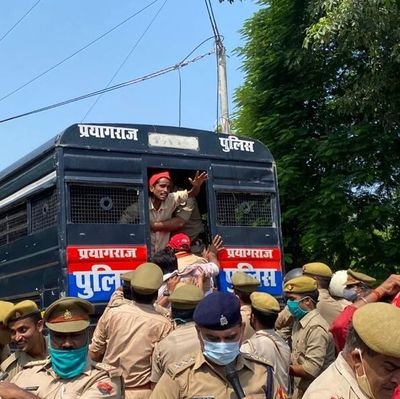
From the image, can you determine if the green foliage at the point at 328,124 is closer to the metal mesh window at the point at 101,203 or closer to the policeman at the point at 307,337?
the metal mesh window at the point at 101,203

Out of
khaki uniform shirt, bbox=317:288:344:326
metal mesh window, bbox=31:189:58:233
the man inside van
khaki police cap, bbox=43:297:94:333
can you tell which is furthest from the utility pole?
khaki police cap, bbox=43:297:94:333

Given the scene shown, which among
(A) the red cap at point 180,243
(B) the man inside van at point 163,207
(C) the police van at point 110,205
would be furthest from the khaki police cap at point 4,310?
(A) the red cap at point 180,243

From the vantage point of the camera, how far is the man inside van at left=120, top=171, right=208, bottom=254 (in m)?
6.33

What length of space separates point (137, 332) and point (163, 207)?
6.14ft

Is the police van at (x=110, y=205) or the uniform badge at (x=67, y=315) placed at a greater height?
the police van at (x=110, y=205)

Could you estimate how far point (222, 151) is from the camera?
6.76 metres

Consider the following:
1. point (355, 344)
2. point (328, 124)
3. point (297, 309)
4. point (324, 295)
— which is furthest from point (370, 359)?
point (328, 124)

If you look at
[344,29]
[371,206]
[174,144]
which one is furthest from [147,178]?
[371,206]

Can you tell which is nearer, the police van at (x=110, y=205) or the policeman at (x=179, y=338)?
the policeman at (x=179, y=338)

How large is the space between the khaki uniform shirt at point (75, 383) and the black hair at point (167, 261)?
2653mm

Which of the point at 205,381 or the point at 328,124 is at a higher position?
the point at 328,124

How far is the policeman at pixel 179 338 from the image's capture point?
Answer: 4.09 metres

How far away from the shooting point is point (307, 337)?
5414mm

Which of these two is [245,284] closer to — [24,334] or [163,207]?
[163,207]
